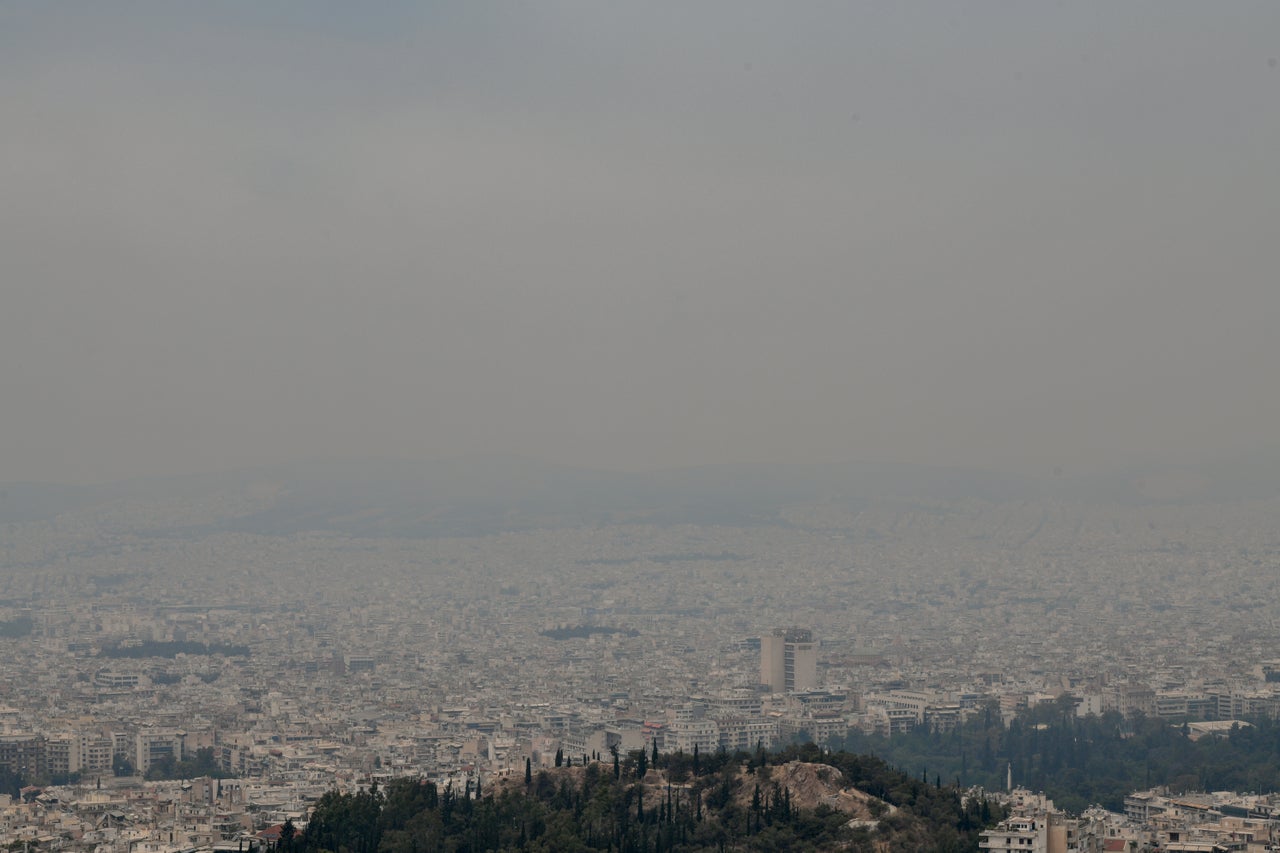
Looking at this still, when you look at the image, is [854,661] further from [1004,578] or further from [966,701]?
[1004,578]

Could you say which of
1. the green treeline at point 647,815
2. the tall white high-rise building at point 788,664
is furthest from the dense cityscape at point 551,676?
the green treeline at point 647,815

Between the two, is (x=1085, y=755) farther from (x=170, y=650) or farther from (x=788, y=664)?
(x=170, y=650)

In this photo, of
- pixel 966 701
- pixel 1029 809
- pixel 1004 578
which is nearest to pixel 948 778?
pixel 1029 809

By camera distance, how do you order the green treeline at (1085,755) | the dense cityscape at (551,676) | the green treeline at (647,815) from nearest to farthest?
the green treeline at (647,815)
the dense cityscape at (551,676)
the green treeline at (1085,755)

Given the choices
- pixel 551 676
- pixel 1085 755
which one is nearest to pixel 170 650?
pixel 551 676

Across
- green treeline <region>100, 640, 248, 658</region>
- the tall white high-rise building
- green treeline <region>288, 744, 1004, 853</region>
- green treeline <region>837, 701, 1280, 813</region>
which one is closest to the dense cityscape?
the tall white high-rise building

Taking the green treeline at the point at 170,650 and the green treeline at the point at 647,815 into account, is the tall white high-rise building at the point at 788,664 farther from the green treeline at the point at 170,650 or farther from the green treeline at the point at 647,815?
the green treeline at the point at 647,815
